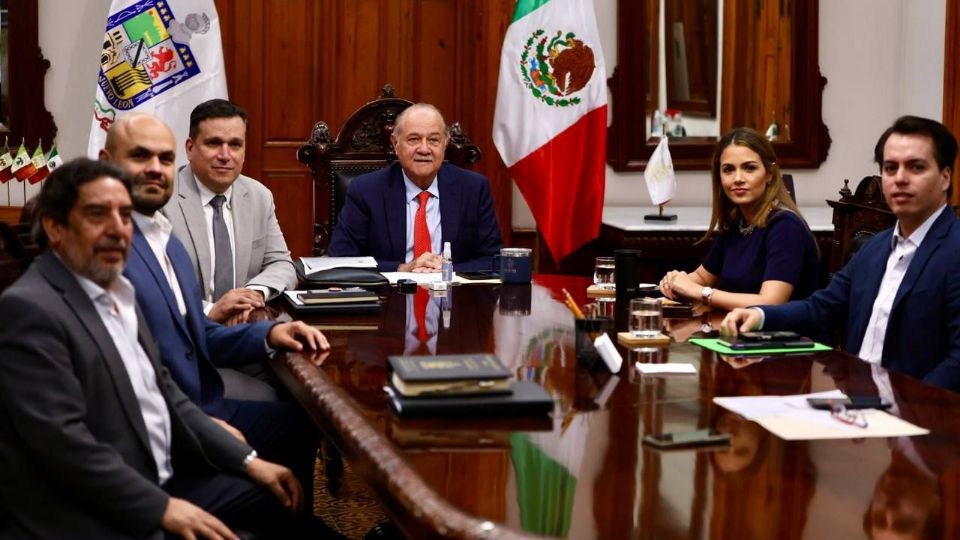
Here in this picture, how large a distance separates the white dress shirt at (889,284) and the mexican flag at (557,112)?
2.51 metres

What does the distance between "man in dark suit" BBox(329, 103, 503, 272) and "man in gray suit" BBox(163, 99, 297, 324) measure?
722 mm

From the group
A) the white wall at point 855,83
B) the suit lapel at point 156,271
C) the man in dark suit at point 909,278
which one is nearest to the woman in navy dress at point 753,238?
the man in dark suit at point 909,278

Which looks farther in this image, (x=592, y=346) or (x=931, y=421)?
(x=592, y=346)

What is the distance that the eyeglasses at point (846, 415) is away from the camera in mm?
1938

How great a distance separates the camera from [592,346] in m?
2.38

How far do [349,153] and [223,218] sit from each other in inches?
50.8

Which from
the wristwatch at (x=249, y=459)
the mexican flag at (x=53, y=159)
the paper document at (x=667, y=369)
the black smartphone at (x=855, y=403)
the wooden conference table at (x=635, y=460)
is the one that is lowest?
the wristwatch at (x=249, y=459)

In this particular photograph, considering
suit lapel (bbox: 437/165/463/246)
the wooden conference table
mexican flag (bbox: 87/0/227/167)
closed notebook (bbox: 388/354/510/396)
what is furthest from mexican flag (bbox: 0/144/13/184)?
closed notebook (bbox: 388/354/510/396)

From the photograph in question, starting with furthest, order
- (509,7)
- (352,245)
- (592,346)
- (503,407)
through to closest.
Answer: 1. (509,7)
2. (352,245)
3. (592,346)
4. (503,407)

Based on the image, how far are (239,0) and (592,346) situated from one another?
3.92 meters

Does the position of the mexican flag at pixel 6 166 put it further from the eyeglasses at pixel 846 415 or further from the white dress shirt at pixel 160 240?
the eyeglasses at pixel 846 415

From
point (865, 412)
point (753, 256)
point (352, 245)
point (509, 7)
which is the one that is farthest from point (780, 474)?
point (509, 7)

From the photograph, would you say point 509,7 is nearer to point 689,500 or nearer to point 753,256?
point 753,256

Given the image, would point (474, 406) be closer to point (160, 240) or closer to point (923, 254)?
point (160, 240)
